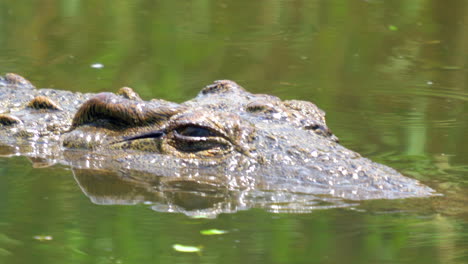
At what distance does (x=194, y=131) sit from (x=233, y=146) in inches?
11.9

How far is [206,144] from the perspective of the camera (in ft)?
19.0

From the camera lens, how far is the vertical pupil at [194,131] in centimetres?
579

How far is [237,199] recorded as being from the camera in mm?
5258

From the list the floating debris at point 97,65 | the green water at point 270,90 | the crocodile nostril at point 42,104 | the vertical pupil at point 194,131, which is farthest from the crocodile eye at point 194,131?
the floating debris at point 97,65

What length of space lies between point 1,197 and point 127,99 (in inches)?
52.8

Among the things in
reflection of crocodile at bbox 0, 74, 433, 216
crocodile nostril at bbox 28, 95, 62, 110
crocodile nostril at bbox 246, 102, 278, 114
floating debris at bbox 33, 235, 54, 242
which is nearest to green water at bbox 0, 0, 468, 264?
floating debris at bbox 33, 235, 54, 242

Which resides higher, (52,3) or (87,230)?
(52,3)

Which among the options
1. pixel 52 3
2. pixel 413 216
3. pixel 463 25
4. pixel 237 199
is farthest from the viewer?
pixel 52 3

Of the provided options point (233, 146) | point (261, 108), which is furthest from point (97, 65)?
point (233, 146)

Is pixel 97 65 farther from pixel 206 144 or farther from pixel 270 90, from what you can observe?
pixel 206 144

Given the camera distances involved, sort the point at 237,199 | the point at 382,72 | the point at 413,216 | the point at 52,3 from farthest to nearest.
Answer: the point at 52,3, the point at 382,72, the point at 237,199, the point at 413,216

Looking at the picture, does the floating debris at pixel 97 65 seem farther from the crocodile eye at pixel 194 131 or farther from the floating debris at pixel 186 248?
the floating debris at pixel 186 248

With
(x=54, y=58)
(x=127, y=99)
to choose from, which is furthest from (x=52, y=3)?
(x=127, y=99)

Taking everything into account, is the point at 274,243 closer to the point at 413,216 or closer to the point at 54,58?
the point at 413,216
